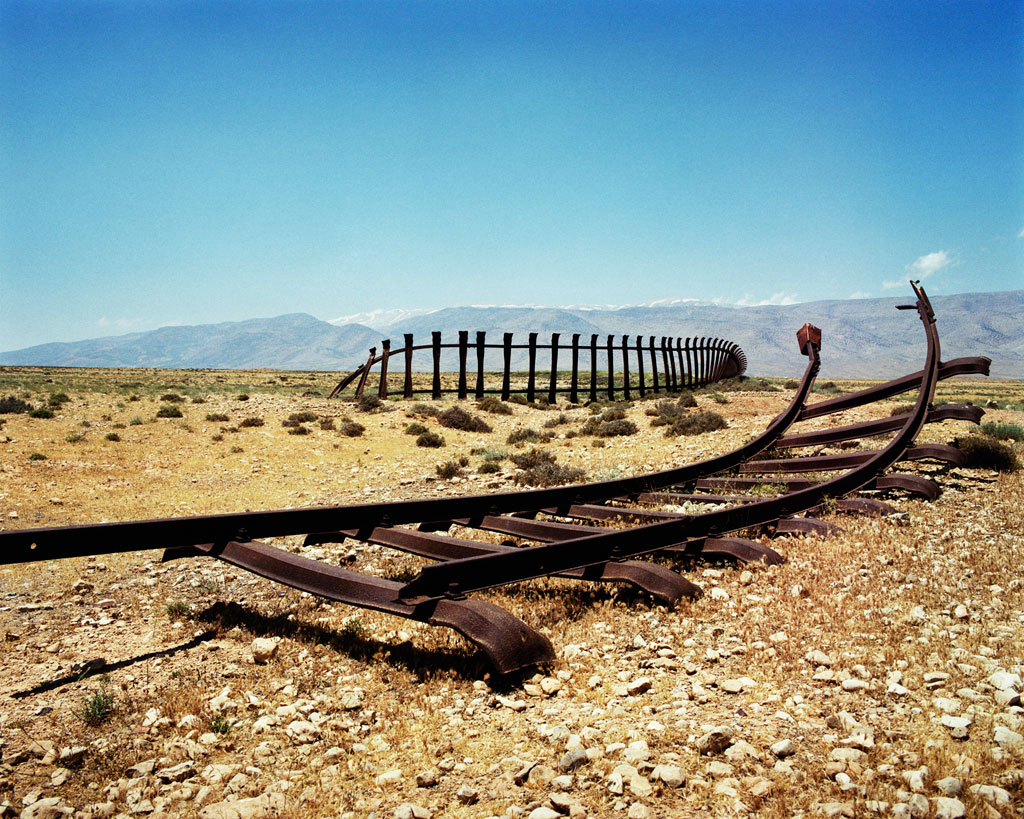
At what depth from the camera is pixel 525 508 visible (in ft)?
22.6

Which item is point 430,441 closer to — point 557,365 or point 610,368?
point 610,368

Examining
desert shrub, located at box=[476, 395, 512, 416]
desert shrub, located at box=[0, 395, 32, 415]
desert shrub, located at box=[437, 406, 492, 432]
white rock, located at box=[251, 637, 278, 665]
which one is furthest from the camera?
desert shrub, located at box=[476, 395, 512, 416]

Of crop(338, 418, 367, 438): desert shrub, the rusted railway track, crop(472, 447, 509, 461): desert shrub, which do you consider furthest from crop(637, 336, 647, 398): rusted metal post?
the rusted railway track

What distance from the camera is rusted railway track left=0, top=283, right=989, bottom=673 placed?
390 centimetres

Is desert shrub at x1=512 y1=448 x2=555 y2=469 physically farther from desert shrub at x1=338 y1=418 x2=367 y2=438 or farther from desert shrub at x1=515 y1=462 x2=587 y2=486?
desert shrub at x1=338 y1=418 x2=367 y2=438

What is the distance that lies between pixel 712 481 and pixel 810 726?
595 cm

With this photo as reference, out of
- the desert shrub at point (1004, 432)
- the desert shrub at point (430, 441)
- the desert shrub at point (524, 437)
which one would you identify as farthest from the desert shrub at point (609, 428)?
the desert shrub at point (1004, 432)

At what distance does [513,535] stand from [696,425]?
908cm

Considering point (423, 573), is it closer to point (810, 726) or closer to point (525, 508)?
point (810, 726)

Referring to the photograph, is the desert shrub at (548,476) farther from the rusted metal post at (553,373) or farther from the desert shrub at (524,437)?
the rusted metal post at (553,373)

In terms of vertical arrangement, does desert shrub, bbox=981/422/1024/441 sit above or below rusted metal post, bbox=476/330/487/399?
below

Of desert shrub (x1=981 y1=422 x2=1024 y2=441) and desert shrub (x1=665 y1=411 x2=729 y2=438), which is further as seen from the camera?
desert shrub (x1=665 y1=411 x2=729 y2=438)

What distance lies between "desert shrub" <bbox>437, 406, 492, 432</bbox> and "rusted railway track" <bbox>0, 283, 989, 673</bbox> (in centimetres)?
930

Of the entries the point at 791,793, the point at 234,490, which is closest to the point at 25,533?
the point at 791,793
